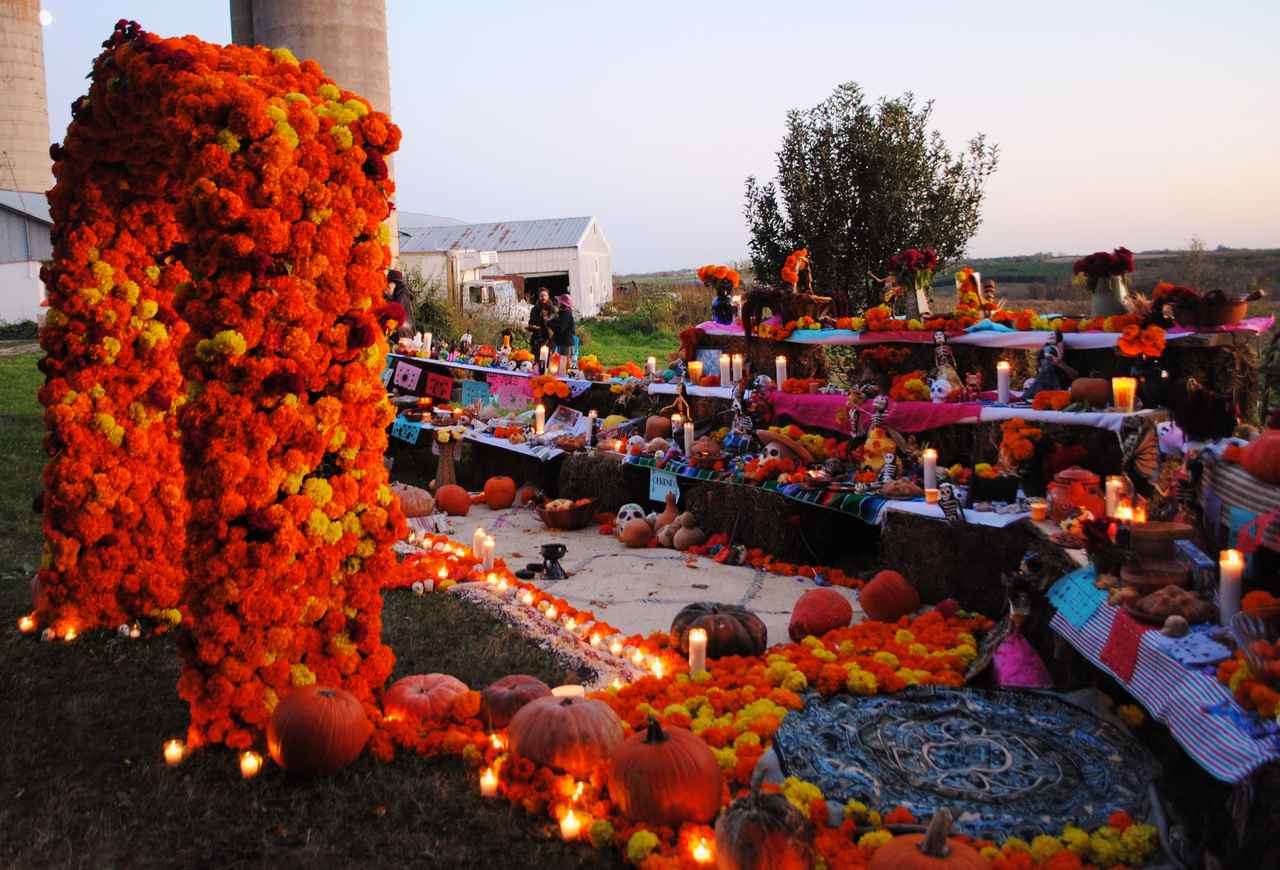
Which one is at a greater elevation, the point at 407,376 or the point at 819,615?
the point at 407,376

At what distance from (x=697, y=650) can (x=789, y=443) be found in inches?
137

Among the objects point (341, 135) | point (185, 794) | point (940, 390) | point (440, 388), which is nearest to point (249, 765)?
point (185, 794)

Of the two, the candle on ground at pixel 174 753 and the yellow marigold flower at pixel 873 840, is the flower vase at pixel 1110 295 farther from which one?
the candle on ground at pixel 174 753

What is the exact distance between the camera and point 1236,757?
12.0ft

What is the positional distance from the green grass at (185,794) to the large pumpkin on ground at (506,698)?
0.34 m

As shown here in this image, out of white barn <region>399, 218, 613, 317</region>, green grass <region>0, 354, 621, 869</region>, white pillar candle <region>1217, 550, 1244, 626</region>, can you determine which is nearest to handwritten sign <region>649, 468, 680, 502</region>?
green grass <region>0, 354, 621, 869</region>

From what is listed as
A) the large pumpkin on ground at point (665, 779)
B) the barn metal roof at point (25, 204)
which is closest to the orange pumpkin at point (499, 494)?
the large pumpkin on ground at point (665, 779)

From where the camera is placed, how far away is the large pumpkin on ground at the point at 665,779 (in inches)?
173

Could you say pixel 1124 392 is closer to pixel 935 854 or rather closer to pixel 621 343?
pixel 935 854

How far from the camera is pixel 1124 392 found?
24.6 ft

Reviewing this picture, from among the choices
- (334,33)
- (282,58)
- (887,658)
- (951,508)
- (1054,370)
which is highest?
(334,33)

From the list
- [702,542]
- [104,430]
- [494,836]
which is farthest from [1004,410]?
[104,430]

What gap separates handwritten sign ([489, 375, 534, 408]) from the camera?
14058 mm

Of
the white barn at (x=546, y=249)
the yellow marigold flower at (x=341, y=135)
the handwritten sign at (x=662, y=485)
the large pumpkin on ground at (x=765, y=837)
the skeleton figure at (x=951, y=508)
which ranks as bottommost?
the large pumpkin on ground at (x=765, y=837)
